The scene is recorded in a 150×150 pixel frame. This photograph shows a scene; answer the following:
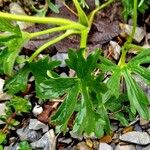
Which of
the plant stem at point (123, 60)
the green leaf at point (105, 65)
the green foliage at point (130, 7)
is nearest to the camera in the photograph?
the green leaf at point (105, 65)

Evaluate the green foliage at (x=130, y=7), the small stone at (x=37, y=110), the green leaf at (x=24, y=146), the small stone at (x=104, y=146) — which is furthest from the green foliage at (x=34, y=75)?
the green foliage at (x=130, y=7)

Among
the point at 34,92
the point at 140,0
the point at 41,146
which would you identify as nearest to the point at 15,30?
the point at 34,92

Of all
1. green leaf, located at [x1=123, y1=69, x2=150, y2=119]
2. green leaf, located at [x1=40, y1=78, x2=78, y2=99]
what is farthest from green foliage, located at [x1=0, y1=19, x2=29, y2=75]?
green leaf, located at [x1=123, y1=69, x2=150, y2=119]

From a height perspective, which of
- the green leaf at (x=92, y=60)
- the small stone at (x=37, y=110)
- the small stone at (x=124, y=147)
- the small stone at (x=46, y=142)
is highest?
the green leaf at (x=92, y=60)

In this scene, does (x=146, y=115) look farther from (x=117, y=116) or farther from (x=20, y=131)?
(x=20, y=131)

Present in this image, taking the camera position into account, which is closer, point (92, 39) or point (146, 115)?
point (146, 115)

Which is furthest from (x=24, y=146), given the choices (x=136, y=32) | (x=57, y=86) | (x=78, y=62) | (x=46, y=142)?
(x=136, y=32)

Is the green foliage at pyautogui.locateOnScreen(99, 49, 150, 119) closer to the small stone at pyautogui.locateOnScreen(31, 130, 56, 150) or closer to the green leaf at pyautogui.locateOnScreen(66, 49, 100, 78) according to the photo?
the green leaf at pyautogui.locateOnScreen(66, 49, 100, 78)

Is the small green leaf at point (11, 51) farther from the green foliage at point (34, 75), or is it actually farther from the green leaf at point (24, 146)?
the green leaf at point (24, 146)
